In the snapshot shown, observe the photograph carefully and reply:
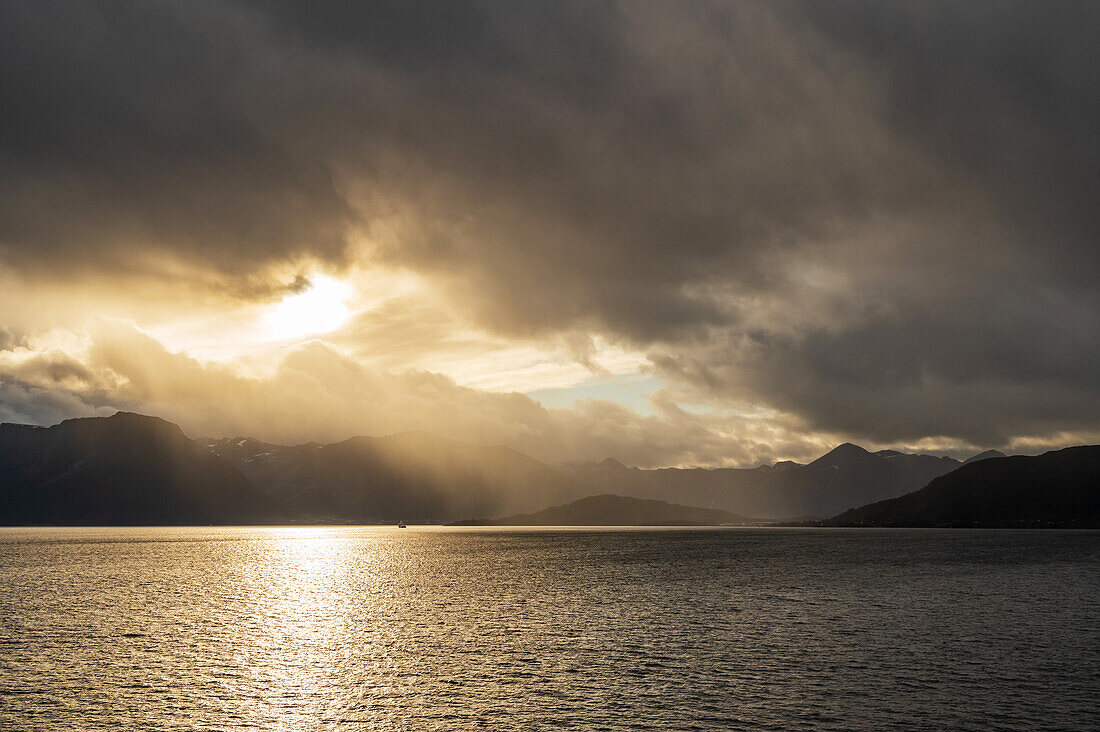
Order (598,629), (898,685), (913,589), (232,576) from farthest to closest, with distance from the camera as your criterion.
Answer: (232,576) < (913,589) < (598,629) < (898,685)

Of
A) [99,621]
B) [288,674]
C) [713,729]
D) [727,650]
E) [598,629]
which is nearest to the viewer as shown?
[713,729]

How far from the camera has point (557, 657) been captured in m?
71.4

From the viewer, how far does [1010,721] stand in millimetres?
50375

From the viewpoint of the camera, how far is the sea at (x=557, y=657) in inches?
2051

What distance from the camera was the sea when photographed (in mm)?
52094

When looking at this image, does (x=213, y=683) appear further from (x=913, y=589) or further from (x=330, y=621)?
(x=913, y=589)

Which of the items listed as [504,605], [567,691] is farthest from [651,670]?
[504,605]

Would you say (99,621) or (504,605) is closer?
(99,621)

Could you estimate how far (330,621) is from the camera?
97.9 metres

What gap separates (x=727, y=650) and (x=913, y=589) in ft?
236

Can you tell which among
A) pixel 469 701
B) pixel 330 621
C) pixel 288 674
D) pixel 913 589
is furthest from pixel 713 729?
pixel 913 589

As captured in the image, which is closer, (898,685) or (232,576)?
(898,685)

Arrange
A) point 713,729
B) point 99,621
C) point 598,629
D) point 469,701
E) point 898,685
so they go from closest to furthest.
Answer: point 713,729 < point 469,701 < point 898,685 < point 598,629 < point 99,621

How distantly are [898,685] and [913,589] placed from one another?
78481 millimetres
